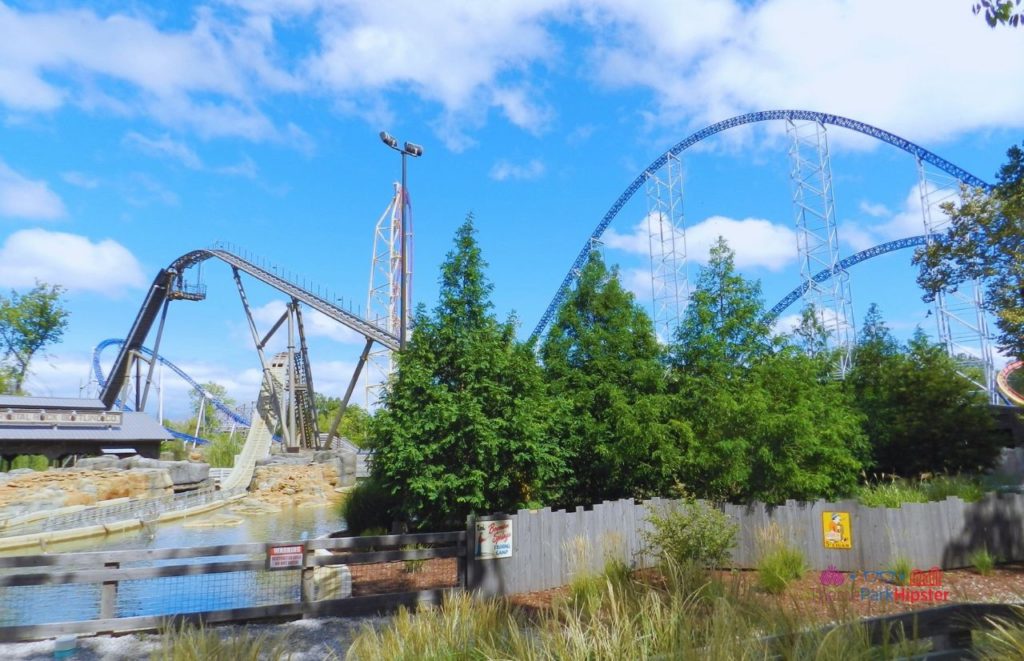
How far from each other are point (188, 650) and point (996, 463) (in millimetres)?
24793

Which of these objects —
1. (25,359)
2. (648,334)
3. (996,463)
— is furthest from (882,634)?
(25,359)

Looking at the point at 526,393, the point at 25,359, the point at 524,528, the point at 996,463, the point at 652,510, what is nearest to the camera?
the point at 524,528

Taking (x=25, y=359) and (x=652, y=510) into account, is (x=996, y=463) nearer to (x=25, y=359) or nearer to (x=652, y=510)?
(x=652, y=510)

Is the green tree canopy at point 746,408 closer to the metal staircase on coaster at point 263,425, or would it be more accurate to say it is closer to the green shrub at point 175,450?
the metal staircase on coaster at point 263,425

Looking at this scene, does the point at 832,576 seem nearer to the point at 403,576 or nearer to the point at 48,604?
the point at 403,576

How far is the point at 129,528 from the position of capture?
72.2 ft

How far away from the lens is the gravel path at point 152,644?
22.7 feet

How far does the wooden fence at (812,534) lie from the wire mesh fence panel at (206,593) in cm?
376

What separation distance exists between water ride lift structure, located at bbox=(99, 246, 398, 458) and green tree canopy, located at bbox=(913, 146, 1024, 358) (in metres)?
28.3

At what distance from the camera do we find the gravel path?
22.7 feet

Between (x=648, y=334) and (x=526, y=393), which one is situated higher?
(x=648, y=334)

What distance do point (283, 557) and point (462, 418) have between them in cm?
399

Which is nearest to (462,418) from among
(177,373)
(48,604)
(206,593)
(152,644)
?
(206,593)

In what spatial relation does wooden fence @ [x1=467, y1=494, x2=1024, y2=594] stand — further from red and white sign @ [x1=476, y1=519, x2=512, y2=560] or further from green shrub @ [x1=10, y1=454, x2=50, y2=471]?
green shrub @ [x1=10, y1=454, x2=50, y2=471]
